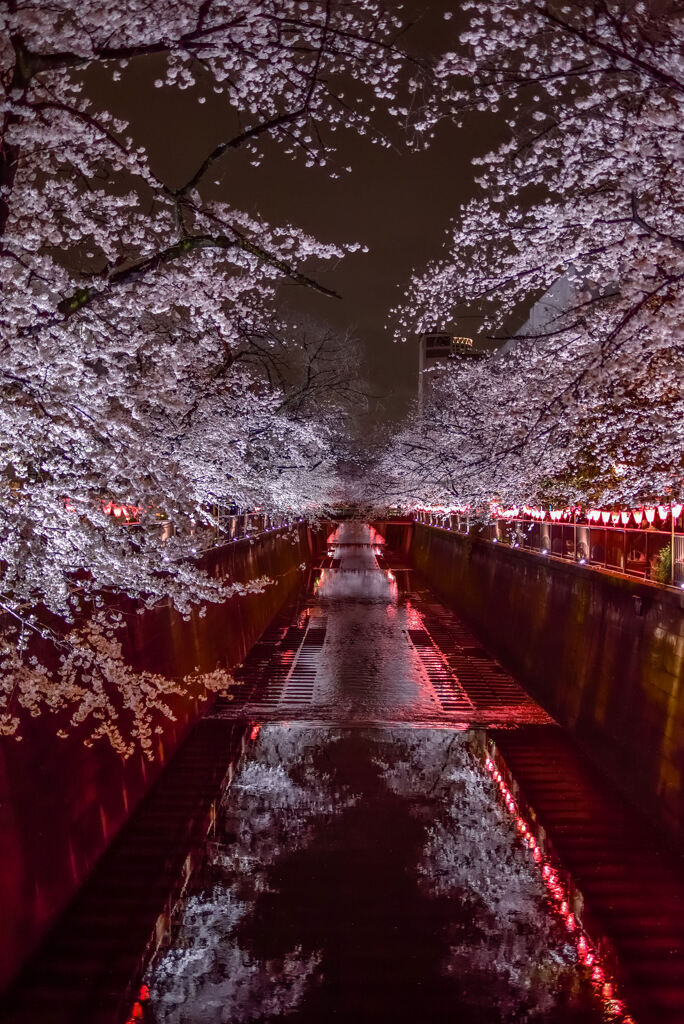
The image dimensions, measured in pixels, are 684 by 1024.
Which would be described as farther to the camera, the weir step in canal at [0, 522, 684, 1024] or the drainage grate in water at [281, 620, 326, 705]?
the drainage grate in water at [281, 620, 326, 705]

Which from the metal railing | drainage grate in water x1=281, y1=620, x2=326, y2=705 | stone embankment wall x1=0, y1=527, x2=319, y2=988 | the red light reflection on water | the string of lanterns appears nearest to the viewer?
stone embankment wall x1=0, y1=527, x2=319, y2=988

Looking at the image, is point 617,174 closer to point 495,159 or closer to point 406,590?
point 495,159

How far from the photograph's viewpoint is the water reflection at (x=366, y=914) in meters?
7.34

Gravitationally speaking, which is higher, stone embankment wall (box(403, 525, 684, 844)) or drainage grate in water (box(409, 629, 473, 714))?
stone embankment wall (box(403, 525, 684, 844))

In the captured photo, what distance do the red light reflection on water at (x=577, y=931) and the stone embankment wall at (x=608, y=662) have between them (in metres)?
1.59

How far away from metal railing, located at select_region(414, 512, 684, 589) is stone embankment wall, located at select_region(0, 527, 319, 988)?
6.98 metres

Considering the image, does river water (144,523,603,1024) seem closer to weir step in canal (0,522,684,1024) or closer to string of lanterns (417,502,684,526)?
weir step in canal (0,522,684,1024)

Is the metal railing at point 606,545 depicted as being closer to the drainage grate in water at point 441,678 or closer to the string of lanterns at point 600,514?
the string of lanterns at point 600,514

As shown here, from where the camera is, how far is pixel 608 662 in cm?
1345

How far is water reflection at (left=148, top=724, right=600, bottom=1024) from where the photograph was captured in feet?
24.1

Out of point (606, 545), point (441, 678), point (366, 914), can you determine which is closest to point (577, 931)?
point (366, 914)

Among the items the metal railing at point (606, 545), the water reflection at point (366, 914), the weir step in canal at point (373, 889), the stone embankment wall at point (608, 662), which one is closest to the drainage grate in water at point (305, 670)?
the weir step in canal at point (373, 889)

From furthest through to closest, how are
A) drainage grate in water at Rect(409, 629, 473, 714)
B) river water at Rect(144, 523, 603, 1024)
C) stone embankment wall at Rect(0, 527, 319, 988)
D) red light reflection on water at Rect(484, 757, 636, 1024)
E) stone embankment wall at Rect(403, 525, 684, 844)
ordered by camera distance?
drainage grate in water at Rect(409, 629, 473, 714), stone embankment wall at Rect(403, 525, 684, 844), river water at Rect(144, 523, 603, 1024), red light reflection on water at Rect(484, 757, 636, 1024), stone embankment wall at Rect(0, 527, 319, 988)

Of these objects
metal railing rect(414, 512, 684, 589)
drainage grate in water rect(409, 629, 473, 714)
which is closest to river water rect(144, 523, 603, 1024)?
drainage grate in water rect(409, 629, 473, 714)
